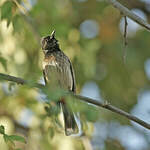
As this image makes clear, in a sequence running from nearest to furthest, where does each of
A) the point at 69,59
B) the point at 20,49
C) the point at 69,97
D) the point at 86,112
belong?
the point at 86,112
the point at 69,97
the point at 69,59
the point at 20,49

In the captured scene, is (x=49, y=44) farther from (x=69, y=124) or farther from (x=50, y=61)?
(x=69, y=124)

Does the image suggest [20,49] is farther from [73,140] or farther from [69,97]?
[69,97]

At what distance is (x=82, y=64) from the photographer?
5629 mm

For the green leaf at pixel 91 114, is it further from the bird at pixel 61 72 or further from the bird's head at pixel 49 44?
the bird's head at pixel 49 44

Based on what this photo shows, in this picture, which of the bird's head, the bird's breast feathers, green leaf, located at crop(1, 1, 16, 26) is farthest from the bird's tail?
green leaf, located at crop(1, 1, 16, 26)

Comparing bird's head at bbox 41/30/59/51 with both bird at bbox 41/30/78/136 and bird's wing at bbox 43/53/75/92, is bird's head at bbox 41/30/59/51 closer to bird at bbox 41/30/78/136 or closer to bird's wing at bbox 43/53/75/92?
bird at bbox 41/30/78/136

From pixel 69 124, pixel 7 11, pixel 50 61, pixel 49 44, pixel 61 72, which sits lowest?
pixel 69 124

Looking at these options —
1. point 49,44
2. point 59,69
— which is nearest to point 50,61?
point 59,69

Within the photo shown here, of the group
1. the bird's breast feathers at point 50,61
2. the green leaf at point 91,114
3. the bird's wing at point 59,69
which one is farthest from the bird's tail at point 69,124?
the green leaf at point 91,114

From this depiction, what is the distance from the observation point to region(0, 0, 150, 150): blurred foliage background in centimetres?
517

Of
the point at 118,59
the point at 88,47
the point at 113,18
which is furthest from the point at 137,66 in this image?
the point at 88,47

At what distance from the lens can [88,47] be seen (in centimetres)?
564

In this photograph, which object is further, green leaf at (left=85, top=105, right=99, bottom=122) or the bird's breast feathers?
the bird's breast feathers

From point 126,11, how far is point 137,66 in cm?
402
